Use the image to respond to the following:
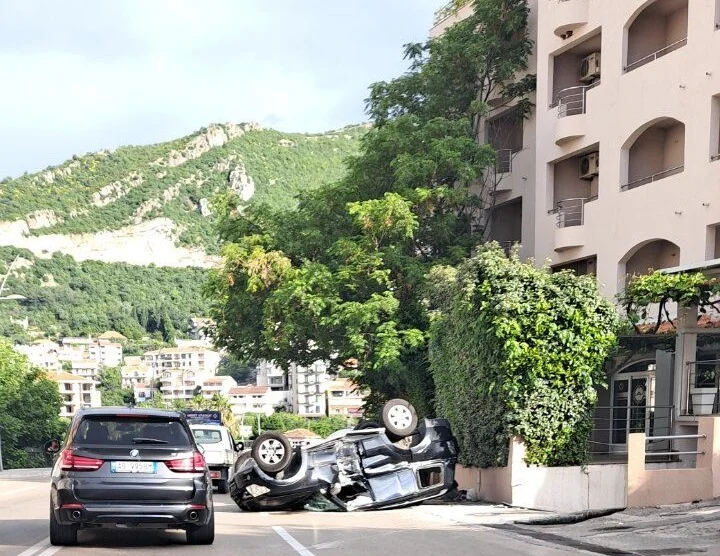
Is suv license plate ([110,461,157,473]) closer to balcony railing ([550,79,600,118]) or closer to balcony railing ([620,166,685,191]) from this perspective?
balcony railing ([620,166,685,191])

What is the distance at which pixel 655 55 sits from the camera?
32.3 metres

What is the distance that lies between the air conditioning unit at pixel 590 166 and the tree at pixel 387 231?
10.2 feet

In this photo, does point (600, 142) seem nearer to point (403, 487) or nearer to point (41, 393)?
point (403, 487)

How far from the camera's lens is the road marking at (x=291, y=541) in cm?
1419

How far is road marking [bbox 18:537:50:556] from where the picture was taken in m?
13.6

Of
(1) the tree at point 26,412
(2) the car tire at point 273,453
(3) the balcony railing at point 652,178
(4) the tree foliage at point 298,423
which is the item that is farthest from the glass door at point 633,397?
(4) the tree foliage at point 298,423

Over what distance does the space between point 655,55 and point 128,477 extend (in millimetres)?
22713

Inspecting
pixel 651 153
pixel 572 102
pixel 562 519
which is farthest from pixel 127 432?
pixel 572 102

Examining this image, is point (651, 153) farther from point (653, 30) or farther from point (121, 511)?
point (121, 511)

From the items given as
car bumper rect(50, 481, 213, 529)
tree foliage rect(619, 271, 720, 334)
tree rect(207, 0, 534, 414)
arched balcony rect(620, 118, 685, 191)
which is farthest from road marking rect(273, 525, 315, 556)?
arched balcony rect(620, 118, 685, 191)

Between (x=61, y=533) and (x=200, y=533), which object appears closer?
(x=61, y=533)

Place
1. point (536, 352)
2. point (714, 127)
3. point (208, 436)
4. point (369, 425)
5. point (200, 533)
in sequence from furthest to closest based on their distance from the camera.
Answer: point (208, 436), point (714, 127), point (369, 425), point (536, 352), point (200, 533)

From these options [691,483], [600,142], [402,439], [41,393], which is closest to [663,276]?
[691,483]

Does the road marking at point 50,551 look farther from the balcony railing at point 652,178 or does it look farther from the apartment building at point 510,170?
the apartment building at point 510,170
